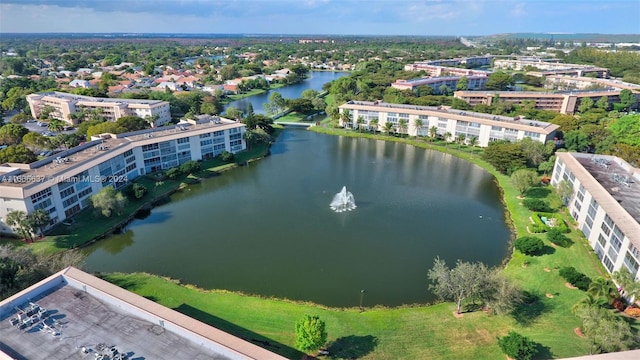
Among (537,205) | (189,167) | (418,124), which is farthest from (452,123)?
(189,167)

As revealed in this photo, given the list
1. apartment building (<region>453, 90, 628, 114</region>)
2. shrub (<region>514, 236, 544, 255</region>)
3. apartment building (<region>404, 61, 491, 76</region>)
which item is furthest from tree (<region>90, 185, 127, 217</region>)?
apartment building (<region>404, 61, 491, 76</region>)

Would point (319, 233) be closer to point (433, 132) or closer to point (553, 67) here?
point (433, 132)

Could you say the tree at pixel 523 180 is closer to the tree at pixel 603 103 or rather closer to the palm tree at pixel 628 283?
the palm tree at pixel 628 283

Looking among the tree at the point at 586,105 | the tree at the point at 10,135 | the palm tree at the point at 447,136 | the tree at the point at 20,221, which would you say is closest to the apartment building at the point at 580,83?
the tree at the point at 586,105

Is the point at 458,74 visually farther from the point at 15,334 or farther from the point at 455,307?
the point at 15,334

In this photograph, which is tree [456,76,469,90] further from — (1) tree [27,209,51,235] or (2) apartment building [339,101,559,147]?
(1) tree [27,209,51,235]

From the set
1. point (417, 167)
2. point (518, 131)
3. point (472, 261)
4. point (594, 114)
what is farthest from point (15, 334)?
point (594, 114)
